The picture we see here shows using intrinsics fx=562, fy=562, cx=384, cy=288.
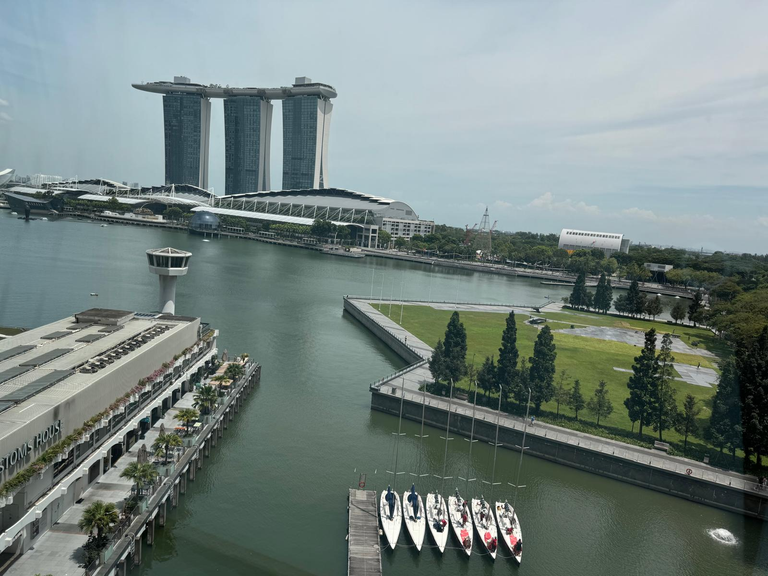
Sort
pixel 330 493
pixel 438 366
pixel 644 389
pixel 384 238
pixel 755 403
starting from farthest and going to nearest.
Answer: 1. pixel 384 238
2. pixel 438 366
3. pixel 644 389
4. pixel 755 403
5. pixel 330 493

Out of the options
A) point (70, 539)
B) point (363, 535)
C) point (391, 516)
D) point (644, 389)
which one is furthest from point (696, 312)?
point (70, 539)

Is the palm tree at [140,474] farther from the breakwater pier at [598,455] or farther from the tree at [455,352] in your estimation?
the tree at [455,352]

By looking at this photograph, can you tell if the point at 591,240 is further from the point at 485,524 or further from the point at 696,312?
the point at 485,524

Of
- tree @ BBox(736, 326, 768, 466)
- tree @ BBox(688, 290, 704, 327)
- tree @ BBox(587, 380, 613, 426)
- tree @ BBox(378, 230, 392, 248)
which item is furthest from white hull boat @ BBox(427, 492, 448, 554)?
tree @ BBox(378, 230, 392, 248)

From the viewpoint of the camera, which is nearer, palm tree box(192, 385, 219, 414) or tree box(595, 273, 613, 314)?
palm tree box(192, 385, 219, 414)

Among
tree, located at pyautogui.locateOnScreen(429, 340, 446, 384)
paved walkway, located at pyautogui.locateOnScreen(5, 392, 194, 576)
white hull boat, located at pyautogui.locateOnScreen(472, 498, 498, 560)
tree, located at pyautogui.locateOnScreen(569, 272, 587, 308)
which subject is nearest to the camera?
paved walkway, located at pyautogui.locateOnScreen(5, 392, 194, 576)

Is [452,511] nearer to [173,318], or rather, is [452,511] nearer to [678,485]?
[678,485]

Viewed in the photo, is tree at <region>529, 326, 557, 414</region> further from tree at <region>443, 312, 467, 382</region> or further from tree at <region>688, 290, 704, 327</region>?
tree at <region>688, 290, 704, 327</region>
